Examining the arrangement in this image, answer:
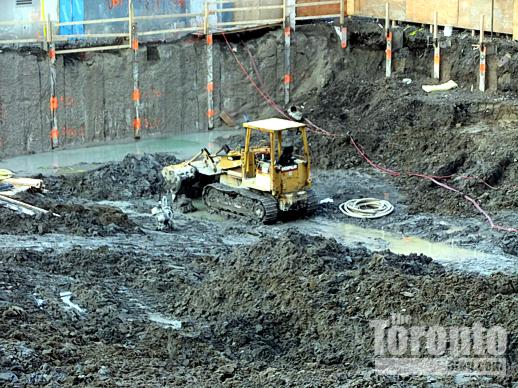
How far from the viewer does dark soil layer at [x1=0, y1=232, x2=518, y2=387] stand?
14.1 meters

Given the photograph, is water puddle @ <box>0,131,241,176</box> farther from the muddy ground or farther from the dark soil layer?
the dark soil layer

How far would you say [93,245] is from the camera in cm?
2098

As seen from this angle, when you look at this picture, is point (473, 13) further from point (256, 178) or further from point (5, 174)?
point (5, 174)

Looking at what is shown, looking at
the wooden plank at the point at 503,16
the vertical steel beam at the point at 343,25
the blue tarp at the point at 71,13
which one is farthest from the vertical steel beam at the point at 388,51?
the blue tarp at the point at 71,13

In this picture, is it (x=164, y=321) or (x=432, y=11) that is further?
(x=432, y=11)

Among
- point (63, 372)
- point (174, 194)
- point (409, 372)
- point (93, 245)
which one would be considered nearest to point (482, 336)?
point (409, 372)

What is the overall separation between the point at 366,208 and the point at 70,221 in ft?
19.9

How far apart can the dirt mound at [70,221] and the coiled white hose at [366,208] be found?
4.44 meters

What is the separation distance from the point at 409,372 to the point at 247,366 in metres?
2.00

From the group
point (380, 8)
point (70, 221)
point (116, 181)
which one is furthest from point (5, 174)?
point (380, 8)

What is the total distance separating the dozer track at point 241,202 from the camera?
2348 centimetres

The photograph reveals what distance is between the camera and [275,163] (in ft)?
76.4

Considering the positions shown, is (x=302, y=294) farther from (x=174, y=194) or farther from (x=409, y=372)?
(x=174, y=194)

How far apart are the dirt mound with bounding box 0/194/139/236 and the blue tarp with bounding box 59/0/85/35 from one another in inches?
293
